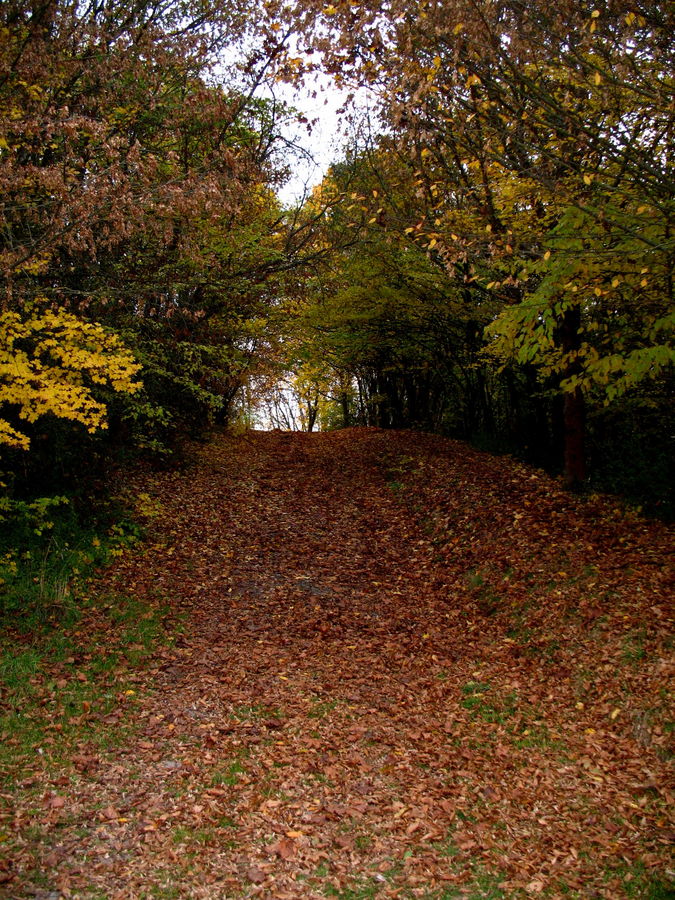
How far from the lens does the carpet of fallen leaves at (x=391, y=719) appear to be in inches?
162

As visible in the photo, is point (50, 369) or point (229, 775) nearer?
point (229, 775)

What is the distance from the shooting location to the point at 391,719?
→ 5.99 metres

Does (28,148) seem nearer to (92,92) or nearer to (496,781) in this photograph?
(92,92)

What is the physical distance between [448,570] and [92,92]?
25.5 feet

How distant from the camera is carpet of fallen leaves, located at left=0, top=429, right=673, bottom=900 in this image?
412 cm

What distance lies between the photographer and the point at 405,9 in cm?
570

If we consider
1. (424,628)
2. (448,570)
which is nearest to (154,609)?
(424,628)

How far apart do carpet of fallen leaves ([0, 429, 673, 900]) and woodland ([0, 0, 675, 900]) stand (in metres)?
0.03

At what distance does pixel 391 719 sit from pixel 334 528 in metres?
5.45

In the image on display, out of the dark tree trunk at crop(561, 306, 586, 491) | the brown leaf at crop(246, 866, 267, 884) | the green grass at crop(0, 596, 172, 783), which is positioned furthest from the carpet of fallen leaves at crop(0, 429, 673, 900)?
the dark tree trunk at crop(561, 306, 586, 491)

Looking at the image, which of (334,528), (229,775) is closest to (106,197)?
(229,775)

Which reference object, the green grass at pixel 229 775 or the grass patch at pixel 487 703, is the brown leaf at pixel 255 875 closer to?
the green grass at pixel 229 775

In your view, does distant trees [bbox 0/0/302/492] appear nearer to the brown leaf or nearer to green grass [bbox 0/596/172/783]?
green grass [bbox 0/596/172/783]

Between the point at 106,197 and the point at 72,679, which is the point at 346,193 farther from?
the point at 72,679
